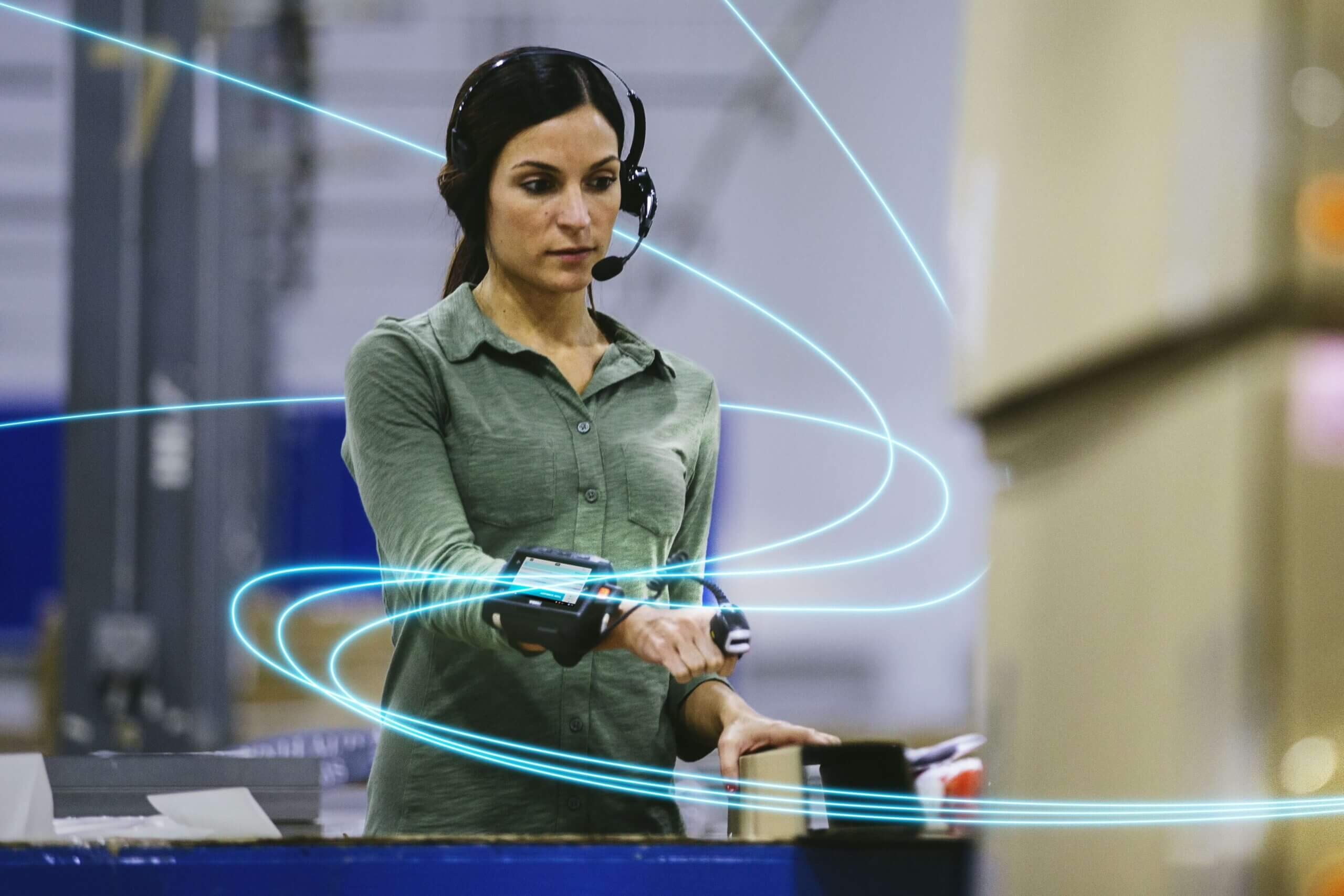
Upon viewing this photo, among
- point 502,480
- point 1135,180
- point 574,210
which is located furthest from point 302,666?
point 1135,180

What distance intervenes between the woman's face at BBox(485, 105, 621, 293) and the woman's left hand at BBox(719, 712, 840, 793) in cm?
45

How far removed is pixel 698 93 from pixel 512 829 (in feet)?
23.4

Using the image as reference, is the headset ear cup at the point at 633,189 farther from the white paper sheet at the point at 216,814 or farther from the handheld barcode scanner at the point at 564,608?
the white paper sheet at the point at 216,814

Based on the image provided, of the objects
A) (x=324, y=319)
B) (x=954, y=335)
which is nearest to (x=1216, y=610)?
(x=954, y=335)

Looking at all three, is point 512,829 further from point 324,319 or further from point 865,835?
point 324,319

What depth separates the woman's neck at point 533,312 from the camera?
143 centimetres

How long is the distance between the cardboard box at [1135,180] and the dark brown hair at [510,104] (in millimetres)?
499

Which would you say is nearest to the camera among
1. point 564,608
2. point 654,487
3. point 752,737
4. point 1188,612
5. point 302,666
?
point 1188,612

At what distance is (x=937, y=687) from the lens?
24.0 feet

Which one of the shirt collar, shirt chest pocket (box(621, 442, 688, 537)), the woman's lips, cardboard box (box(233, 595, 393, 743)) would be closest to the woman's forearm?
shirt chest pocket (box(621, 442, 688, 537))

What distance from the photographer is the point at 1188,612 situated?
27.1 inches

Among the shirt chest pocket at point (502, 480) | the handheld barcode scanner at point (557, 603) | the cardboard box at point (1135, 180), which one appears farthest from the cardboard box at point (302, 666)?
the cardboard box at point (1135, 180)

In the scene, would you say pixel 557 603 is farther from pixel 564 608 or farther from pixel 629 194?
pixel 629 194

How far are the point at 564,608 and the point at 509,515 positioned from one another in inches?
8.1
